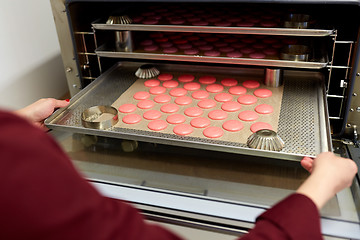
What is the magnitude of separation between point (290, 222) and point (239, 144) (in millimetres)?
445

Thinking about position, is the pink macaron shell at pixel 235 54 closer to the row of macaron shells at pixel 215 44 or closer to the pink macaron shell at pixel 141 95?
the row of macaron shells at pixel 215 44

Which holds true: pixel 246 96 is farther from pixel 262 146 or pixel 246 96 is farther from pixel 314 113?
pixel 262 146

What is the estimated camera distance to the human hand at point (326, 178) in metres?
0.71

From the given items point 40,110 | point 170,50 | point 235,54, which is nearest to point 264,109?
point 235,54

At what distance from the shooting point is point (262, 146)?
3.21 ft

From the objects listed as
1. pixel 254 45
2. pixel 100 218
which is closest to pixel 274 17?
pixel 254 45

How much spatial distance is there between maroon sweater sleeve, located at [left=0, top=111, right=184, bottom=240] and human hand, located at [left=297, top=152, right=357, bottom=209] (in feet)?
1.46

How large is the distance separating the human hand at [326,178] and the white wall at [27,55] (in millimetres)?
1260

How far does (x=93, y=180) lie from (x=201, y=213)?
36cm

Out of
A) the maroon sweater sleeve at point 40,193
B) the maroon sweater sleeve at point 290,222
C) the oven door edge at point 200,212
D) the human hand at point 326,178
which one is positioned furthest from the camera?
the oven door edge at point 200,212

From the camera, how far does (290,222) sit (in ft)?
2.03

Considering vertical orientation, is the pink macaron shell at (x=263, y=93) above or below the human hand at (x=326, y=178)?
below

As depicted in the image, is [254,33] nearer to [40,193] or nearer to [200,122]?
[200,122]

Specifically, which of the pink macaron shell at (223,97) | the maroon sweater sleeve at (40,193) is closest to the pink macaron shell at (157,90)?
the pink macaron shell at (223,97)
